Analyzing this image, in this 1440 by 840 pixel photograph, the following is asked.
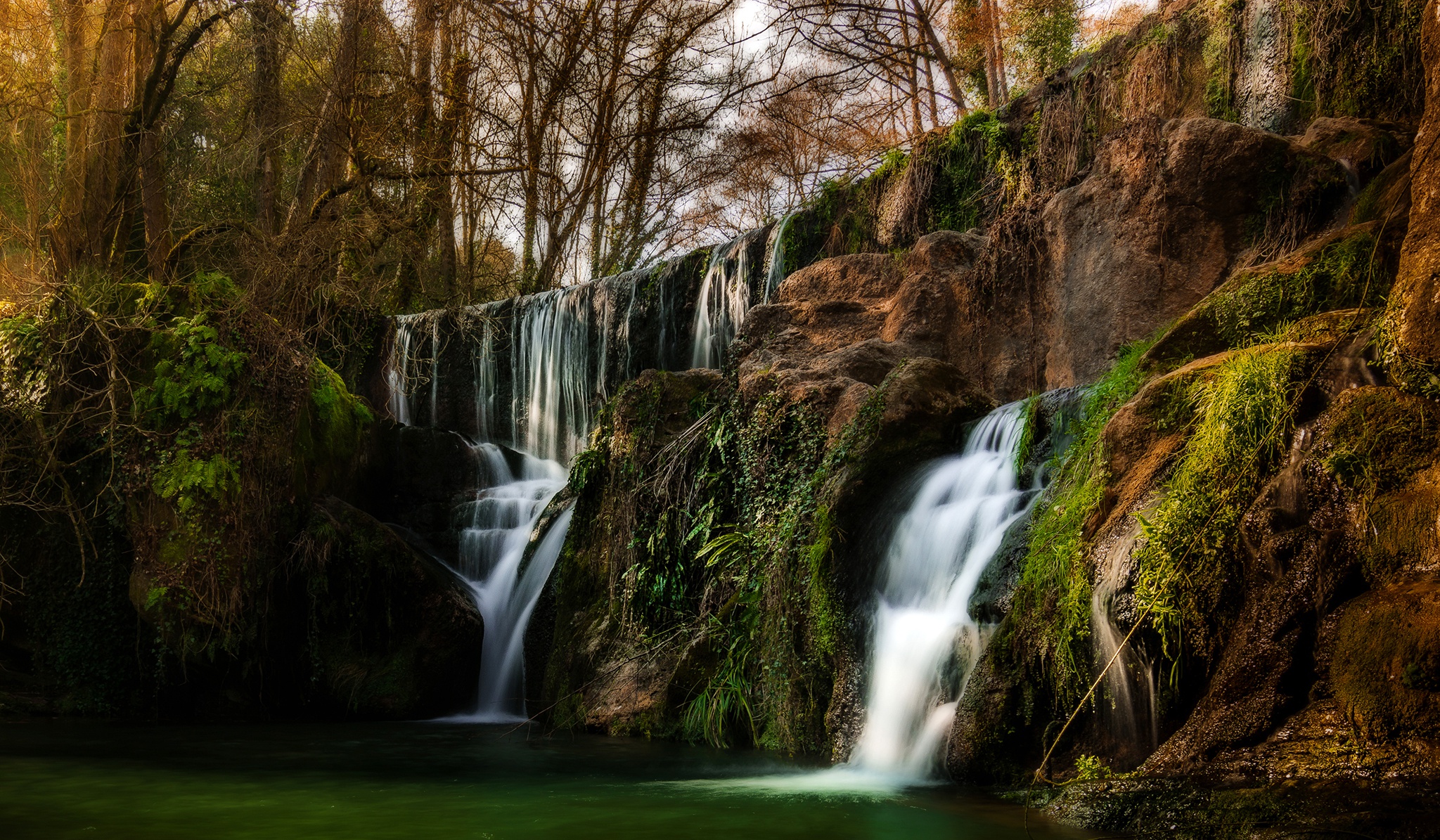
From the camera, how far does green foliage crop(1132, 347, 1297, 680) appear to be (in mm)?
4395

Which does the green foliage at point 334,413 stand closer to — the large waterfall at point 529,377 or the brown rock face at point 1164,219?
the large waterfall at point 529,377

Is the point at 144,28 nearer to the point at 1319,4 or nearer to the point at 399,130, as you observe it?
the point at 399,130

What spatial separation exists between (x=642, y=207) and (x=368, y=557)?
1236 cm

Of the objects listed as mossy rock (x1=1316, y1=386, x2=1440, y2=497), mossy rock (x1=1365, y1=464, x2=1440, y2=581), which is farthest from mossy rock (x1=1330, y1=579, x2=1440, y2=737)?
mossy rock (x1=1316, y1=386, x2=1440, y2=497)

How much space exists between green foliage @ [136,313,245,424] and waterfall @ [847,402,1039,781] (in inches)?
269

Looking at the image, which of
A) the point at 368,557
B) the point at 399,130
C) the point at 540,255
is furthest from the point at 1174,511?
the point at 540,255

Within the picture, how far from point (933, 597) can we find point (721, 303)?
7998 mm

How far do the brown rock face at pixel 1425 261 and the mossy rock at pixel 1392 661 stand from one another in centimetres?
103

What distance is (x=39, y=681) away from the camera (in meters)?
10.2

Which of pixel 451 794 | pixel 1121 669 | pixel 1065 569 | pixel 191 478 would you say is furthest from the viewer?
pixel 191 478

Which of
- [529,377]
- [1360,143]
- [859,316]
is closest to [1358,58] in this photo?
[1360,143]

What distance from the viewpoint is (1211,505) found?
455 cm

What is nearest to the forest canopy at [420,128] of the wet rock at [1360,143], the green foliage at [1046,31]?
the green foliage at [1046,31]

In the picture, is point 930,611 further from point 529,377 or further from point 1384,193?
point 529,377
